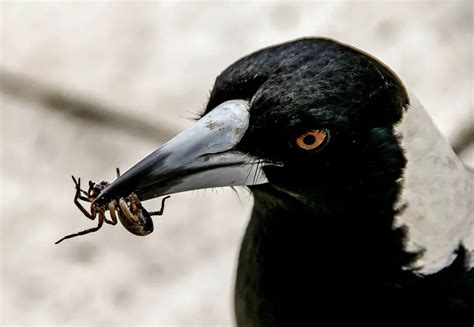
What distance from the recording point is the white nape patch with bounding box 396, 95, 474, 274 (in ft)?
5.24

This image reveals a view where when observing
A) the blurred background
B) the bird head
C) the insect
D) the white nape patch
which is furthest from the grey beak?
the blurred background

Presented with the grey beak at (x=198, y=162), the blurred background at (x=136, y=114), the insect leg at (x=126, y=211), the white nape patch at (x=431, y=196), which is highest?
the blurred background at (x=136, y=114)

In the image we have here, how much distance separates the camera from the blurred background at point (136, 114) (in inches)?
108

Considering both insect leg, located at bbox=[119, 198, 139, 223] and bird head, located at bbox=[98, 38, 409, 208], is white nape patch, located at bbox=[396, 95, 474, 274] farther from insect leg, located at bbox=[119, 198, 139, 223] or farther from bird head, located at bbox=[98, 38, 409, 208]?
insect leg, located at bbox=[119, 198, 139, 223]

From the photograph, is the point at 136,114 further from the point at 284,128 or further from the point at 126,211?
the point at 284,128

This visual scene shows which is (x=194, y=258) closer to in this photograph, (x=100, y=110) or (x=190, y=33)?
(x=100, y=110)

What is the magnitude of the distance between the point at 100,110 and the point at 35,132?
8.2 inches

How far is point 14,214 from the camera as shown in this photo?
292 cm

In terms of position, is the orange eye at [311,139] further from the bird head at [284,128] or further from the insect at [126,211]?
the insect at [126,211]

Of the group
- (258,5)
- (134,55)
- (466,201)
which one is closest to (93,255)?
(134,55)

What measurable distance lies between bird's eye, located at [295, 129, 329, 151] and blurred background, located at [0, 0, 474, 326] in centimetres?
114

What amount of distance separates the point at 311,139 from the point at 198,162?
0.55 ft

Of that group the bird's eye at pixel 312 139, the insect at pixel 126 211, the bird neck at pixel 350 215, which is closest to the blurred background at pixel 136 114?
the insect at pixel 126 211

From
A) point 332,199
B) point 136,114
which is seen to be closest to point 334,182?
point 332,199
